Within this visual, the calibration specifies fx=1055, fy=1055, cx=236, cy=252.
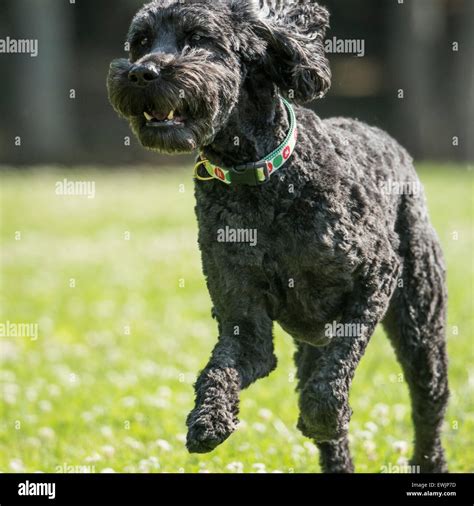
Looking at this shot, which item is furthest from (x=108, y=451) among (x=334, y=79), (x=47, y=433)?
(x=334, y=79)

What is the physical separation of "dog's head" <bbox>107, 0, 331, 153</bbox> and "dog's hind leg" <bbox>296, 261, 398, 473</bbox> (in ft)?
2.88

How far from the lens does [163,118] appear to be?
4043 mm

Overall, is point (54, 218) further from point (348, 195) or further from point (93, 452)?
point (348, 195)

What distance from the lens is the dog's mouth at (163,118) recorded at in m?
4.01

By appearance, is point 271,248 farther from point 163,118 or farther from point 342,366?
point 163,118

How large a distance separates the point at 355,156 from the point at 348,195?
1.09 ft

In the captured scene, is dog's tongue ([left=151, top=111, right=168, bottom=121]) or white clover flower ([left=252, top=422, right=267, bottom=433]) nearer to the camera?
dog's tongue ([left=151, top=111, right=168, bottom=121])

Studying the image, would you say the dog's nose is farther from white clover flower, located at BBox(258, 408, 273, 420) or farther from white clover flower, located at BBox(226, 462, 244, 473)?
white clover flower, located at BBox(258, 408, 273, 420)

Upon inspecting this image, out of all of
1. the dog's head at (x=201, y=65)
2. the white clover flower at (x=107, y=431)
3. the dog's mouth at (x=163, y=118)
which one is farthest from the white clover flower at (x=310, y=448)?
the dog's mouth at (x=163, y=118)

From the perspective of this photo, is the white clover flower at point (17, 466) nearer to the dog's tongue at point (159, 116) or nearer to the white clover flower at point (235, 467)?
the white clover flower at point (235, 467)

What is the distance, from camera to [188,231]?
44.8 feet

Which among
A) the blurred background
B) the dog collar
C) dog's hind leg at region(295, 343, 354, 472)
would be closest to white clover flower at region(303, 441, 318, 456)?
dog's hind leg at region(295, 343, 354, 472)

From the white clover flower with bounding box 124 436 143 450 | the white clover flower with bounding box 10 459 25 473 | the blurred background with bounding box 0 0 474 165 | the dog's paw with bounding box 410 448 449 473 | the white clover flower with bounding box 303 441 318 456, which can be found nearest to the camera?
the dog's paw with bounding box 410 448 449 473

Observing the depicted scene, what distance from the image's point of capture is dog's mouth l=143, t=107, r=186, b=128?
4.01 metres
